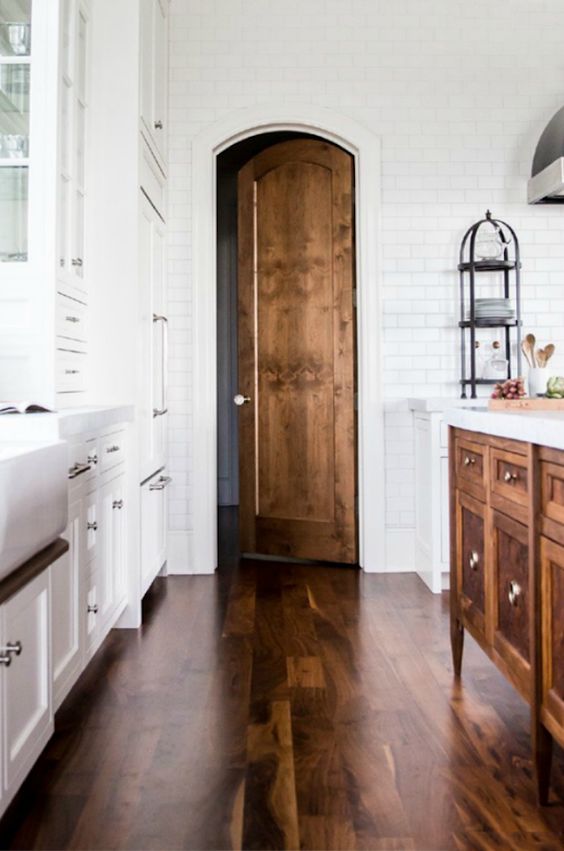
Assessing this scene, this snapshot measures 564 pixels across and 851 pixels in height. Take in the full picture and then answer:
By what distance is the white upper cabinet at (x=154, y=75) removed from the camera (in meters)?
3.40

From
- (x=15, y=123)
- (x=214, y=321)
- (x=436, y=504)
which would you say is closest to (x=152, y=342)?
(x=214, y=321)

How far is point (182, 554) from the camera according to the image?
167 inches

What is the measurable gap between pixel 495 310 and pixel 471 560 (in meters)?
2.02

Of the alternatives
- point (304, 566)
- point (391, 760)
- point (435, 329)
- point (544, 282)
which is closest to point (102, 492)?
point (391, 760)

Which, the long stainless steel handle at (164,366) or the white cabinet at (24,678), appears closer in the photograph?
the white cabinet at (24,678)

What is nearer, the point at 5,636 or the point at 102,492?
the point at 5,636

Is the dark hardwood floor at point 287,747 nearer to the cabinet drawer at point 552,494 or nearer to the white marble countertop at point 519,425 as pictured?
the cabinet drawer at point 552,494

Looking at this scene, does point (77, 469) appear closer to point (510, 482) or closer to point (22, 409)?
point (22, 409)

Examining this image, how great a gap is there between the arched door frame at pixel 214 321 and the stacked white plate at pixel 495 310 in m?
0.54

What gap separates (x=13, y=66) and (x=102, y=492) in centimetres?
144

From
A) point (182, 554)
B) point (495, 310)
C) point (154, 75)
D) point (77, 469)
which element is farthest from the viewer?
point (182, 554)

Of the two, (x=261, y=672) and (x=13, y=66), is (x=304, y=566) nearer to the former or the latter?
(x=261, y=672)

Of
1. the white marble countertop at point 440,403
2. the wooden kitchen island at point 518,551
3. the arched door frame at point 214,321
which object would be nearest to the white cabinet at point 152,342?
the arched door frame at point 214,321

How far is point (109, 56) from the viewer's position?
317cm
